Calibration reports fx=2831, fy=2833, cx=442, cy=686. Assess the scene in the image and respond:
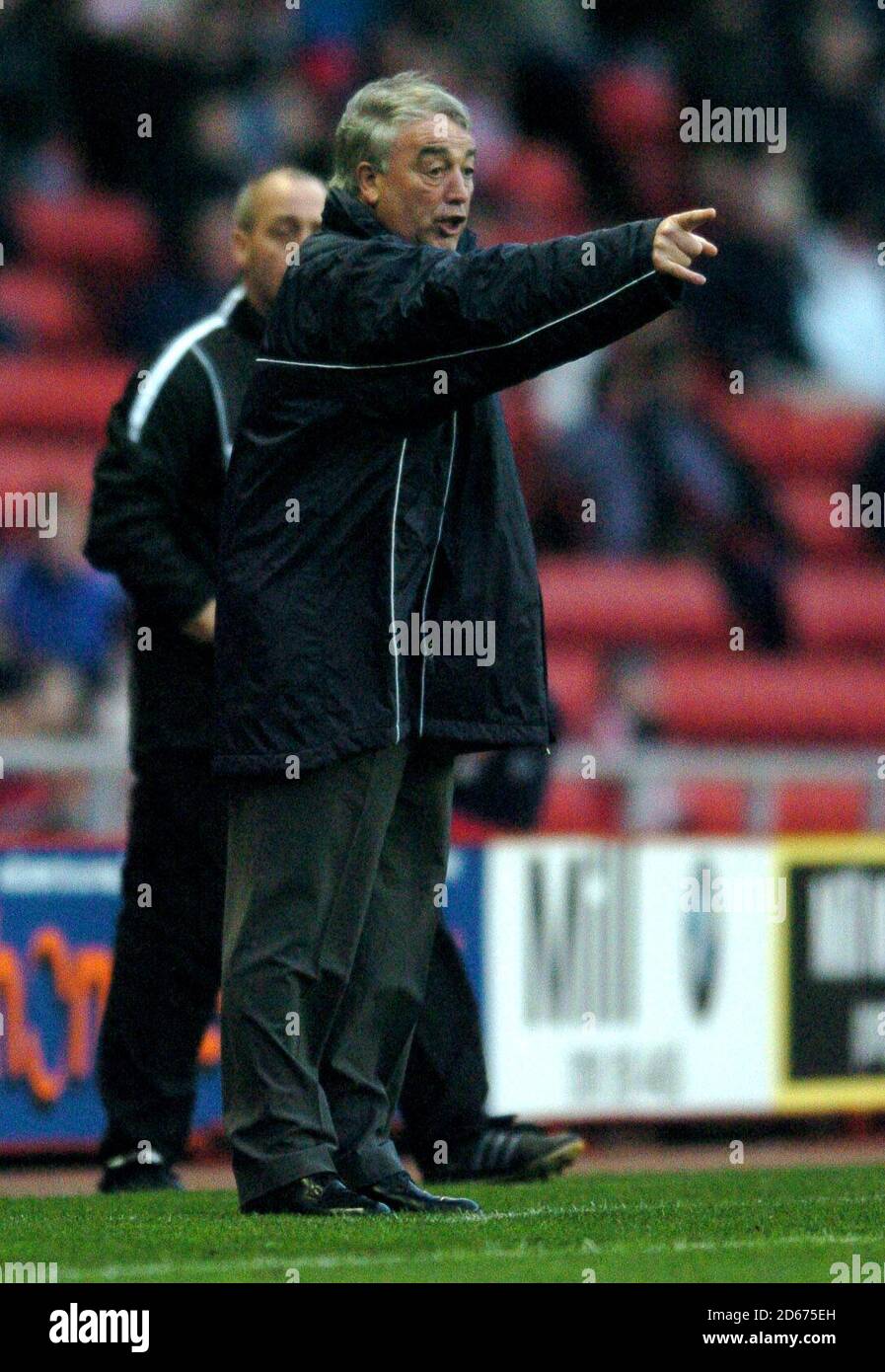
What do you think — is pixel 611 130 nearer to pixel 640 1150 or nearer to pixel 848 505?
pixel 848 505

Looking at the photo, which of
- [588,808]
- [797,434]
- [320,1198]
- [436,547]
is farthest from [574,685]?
[320,1198]

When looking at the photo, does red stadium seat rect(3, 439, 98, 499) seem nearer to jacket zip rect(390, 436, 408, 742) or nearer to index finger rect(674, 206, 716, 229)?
jacket zip rect(390, 436, 408, 742)

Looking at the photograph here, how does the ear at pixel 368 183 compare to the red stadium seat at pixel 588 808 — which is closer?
the ear at pixel 368 183

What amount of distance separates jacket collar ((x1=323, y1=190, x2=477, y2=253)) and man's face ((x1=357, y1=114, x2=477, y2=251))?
0.9 inches

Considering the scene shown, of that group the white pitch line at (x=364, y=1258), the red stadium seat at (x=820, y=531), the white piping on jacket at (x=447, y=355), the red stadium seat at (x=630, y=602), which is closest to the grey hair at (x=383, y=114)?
the white piping on jacket at (x=447, y=355)

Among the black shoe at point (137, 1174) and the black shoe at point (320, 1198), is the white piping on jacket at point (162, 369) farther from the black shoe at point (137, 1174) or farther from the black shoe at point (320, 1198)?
the black shoe at point (320, 1198)

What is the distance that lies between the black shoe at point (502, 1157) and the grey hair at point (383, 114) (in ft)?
Result: 6.84

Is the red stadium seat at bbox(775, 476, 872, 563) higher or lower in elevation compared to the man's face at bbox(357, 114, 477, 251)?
higher

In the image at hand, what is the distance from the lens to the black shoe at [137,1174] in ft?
19.7

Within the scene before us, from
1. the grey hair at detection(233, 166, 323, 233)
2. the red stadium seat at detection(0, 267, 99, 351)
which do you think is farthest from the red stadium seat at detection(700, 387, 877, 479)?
the grey hair at detection(233, 166, 323, 233)

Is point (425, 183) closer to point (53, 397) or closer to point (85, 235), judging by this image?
point (53, 397)

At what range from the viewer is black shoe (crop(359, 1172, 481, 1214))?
15.8ft
